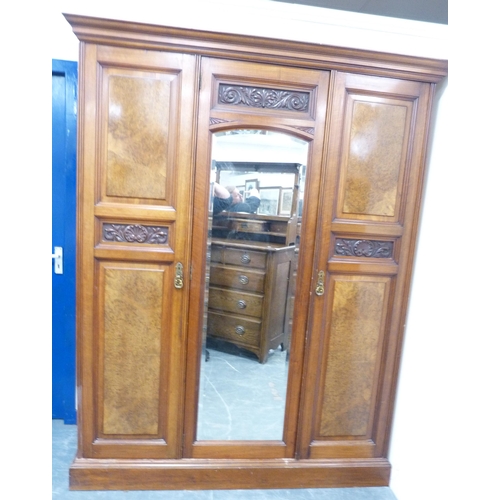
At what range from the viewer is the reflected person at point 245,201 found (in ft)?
4.60

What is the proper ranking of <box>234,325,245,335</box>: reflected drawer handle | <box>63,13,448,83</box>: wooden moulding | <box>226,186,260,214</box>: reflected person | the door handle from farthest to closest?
the door handle
<box>234,325,245,335</box>: reflected drawer handle
<box>226,186,260,214</box>: reflected person
<box>63,13,448,83</box>: wooden moulding

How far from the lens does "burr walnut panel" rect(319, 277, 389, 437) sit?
144 centimetres

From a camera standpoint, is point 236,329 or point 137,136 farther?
point 236,329

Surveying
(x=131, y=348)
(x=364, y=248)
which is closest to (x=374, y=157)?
(x=364, y=248)

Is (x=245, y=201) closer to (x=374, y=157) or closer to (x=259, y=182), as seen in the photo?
(x=259, y=182)

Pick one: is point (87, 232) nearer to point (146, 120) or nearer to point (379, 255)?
point (146, 120)

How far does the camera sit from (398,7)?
1438mm

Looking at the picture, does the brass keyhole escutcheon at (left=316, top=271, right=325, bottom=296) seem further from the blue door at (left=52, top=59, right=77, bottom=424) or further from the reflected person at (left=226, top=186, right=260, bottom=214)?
the blue door at (left=52, top=59, right=77, bottom=424)

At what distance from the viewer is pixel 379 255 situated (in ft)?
4.73

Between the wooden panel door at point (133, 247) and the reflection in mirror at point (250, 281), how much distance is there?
14cm

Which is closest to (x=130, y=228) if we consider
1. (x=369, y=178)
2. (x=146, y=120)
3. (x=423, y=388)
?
(x=146, y=120)

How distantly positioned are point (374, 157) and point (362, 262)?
45 centimetres

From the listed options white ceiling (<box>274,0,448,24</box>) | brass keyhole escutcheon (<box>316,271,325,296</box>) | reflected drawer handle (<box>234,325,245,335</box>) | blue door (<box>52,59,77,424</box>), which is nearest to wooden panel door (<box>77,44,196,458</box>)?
reflected drawer handle (<box>234,325,245,335</box>)

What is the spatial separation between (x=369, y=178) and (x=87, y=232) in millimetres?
1174
